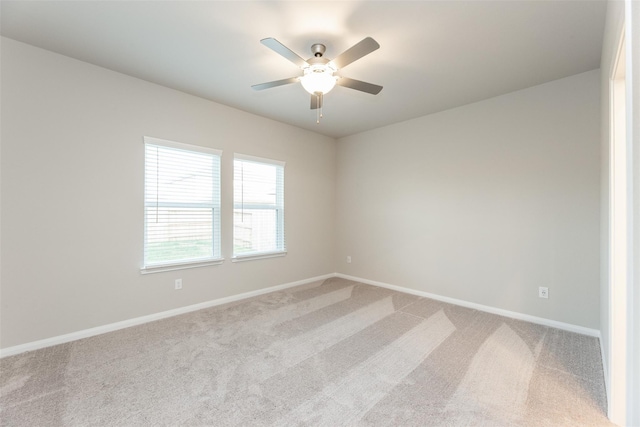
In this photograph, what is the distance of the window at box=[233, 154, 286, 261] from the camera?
153 inches

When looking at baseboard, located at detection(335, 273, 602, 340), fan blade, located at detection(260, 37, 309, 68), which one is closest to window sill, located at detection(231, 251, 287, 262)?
baseboard, located at detection(335, 273, 602, 340)

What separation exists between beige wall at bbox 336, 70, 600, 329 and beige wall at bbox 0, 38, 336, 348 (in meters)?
2.50

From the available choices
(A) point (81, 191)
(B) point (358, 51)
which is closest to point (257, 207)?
(A) point (81, 191)

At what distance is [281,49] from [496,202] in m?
3.02

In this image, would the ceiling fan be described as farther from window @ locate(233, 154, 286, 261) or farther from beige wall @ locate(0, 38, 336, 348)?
window @ locate(233, 154, 286, 261)

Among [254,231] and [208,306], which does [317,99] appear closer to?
[254,231]

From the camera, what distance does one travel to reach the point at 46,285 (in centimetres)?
251

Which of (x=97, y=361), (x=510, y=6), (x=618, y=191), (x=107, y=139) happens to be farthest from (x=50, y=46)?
(x=618, y=191)

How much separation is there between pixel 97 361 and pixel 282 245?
2610 mm

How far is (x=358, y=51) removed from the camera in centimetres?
193

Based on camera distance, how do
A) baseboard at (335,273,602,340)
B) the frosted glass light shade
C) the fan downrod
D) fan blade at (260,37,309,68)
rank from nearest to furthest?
fan blade at (260,37,309,68)
the frosted glass light shade
the fan downrod
baseboard at (335,273,602,340)

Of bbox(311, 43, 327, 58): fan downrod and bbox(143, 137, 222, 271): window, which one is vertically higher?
bbox(311, 43, 327, 58): fan downrod

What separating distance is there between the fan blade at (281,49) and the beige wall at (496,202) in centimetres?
253

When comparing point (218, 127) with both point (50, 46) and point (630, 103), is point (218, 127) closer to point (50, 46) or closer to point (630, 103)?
point (50, 46)
